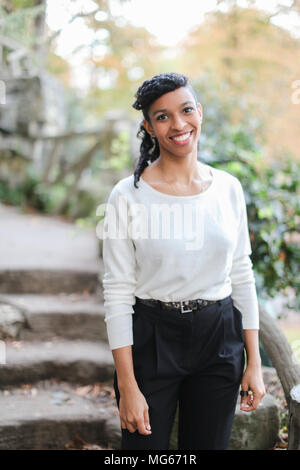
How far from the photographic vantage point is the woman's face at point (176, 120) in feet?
4.85

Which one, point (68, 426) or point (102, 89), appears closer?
point (68, 426)

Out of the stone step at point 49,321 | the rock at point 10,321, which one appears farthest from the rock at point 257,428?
the rock at point 10,321

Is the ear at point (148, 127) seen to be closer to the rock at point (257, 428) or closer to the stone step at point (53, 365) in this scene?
the rock at point (257, 428)

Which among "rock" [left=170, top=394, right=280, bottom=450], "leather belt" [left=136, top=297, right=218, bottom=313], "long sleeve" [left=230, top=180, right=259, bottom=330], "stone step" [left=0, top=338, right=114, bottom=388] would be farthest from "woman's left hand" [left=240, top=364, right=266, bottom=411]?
"stone step" [left=0, top=338, right=114, bottom=388]

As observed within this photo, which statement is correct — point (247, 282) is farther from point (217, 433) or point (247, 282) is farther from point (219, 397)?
point (217, 433)

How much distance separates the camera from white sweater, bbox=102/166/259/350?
1477mm

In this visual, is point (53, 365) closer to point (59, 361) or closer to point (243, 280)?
point (59, 361)

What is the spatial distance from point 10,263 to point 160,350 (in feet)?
8.51

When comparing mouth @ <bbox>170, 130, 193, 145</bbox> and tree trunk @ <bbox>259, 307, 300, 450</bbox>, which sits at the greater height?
mouth @ <bbox>170, 130, 193, 145</bbox>

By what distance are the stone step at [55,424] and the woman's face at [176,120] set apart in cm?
178

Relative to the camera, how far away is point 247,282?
5.50ft

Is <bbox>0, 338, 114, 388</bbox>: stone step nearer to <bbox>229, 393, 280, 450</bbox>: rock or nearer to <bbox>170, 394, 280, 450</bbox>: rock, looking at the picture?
<bbox>170, 394, 280, 450</bbox>: rock

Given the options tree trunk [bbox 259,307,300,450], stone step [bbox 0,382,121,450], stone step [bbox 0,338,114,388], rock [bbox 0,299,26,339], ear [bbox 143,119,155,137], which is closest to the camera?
ear [bbox 143,119,155,137]

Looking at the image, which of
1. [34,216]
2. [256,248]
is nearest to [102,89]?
[34,216]
